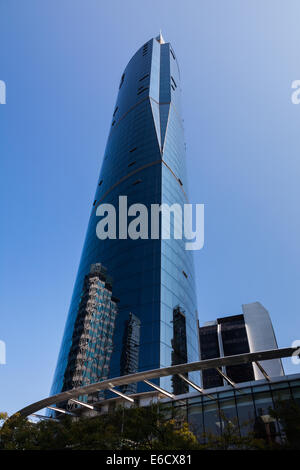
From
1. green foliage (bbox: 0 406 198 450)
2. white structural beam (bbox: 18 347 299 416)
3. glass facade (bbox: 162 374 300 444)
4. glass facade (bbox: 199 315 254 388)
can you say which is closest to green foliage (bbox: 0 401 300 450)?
green foliage (bbox: 0 406 198 450)

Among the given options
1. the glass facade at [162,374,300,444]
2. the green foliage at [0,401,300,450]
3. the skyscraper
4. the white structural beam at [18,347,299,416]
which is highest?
the skyscraper

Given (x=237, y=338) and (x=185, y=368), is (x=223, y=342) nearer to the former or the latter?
(x=237, y=338)

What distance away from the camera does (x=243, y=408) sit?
26625mm

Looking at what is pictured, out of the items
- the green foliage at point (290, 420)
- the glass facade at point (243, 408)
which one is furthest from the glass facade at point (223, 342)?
the green foliage at point (290, 420)

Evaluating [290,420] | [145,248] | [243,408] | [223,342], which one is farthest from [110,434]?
[223,342]

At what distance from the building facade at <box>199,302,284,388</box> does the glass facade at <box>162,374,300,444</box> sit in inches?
3353

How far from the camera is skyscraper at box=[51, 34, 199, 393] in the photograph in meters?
50.8

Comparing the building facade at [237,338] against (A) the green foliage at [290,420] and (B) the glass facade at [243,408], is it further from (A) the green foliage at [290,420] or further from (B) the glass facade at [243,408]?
(A) the green foliage at [290,420]

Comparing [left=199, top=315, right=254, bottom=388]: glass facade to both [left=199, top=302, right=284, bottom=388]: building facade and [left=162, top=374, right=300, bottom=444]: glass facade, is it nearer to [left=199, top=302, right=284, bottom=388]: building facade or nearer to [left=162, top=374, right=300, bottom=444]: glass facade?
[left=199, top=302, right=284, bottom=388]: building facade

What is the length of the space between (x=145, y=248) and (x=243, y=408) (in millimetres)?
37247

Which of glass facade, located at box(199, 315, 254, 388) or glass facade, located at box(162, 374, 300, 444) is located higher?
glass facade, located at box(199, 315, 254, 388)

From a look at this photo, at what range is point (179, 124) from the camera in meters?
102
